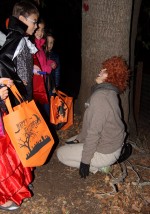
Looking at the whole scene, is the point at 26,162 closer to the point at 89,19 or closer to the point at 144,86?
the point at 89,19

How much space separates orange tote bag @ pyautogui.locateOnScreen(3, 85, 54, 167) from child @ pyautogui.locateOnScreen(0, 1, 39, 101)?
0.97 ft

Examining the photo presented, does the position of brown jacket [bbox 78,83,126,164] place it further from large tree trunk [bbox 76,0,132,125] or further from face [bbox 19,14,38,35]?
face [bbox 19,14,38,35]

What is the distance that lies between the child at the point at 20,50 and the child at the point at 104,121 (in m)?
0.82

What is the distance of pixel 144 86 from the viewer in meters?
7.58

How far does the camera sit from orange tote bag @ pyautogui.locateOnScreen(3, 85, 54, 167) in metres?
2.63

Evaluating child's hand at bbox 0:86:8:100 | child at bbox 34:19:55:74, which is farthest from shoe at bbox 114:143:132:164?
child's hand at bbox 0:86:8:100

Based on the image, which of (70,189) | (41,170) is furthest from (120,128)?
(41,170)

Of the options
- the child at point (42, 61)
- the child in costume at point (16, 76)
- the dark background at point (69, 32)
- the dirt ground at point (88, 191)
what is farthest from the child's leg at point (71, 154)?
the dark background at point (69, 32)

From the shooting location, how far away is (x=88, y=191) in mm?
3521

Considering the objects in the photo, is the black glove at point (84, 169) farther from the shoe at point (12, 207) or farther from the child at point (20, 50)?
the child at point (20, 50)

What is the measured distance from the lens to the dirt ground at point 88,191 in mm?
3260

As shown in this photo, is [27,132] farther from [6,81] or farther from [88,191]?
[88,191]

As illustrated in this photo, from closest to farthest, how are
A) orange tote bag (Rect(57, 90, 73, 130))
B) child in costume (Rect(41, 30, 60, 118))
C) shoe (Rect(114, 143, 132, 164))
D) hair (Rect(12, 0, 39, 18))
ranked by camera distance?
hair (Rect(12, 0, 39, 18)) → shoe (Rect(114, 143, 132, 164)) → child in costume (Rect(41, 30, 60, 118)) → orange tote bag (Rect(57, 90, 73, 130))

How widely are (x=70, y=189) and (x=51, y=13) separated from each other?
1175 centimetres
